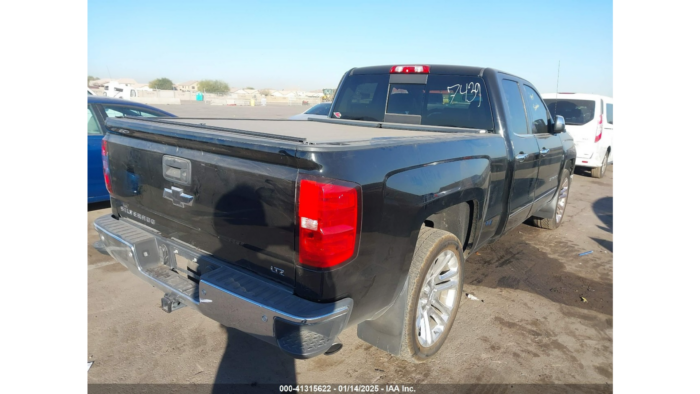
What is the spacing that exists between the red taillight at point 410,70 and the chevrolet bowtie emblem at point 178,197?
2.75m

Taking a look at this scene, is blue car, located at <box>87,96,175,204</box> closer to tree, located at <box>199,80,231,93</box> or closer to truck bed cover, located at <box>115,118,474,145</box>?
truck bed cover, located at <box>115,118,474,145</box>

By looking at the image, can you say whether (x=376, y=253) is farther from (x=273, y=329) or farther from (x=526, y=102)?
(x=526, y=102)

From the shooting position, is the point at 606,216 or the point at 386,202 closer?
the point at 386,202

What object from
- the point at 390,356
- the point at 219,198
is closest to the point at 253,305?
the point at 219,198

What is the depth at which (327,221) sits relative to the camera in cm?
200

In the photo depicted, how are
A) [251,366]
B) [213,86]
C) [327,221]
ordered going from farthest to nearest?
[213,86], [251,366], [327,221]

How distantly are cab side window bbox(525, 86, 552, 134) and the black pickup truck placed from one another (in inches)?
35.2

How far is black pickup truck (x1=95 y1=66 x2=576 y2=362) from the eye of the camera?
205 cm

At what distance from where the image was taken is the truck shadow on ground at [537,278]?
417 centimetres

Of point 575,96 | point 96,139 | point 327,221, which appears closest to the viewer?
point 327,221

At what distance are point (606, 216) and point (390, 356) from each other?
6024mm

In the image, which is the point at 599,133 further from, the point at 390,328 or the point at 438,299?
the point at 390,328
